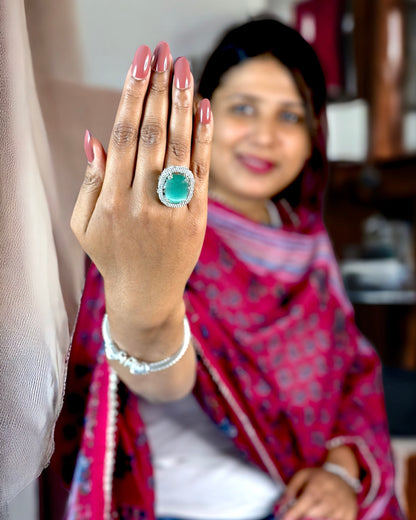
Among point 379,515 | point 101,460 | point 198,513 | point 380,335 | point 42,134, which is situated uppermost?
point 42,134

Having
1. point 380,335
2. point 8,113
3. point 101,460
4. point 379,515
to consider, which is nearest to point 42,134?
point 8,113

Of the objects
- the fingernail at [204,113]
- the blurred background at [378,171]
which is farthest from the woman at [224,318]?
the blurred background at [378,171]

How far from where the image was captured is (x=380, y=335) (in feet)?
5.78

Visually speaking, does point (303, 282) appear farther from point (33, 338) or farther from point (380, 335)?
point (380, 335)

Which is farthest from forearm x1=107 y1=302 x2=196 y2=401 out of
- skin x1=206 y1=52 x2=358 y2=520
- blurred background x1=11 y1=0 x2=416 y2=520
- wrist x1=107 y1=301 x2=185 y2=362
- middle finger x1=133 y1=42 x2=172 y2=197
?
blurred background x1=11 y1=0 x2=416 y2=520

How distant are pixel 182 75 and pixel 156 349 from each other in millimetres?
212

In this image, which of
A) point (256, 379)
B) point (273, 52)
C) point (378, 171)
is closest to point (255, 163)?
point (273, 52)

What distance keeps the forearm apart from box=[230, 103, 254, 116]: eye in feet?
0.90

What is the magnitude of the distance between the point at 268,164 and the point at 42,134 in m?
0.37

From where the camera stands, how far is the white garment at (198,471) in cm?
59

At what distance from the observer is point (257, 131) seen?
61 cm

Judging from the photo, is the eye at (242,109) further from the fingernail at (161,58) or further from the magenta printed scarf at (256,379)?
the fingernail at (161,58)

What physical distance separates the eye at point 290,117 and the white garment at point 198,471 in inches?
13.6

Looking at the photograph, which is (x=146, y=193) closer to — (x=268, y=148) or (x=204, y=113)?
(x=204, y=113)
